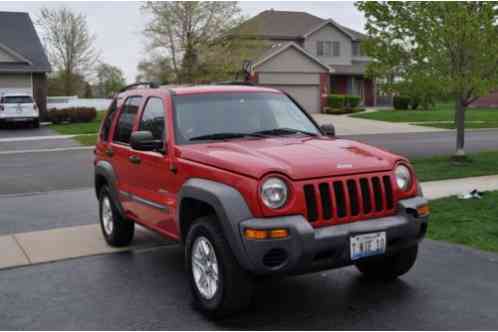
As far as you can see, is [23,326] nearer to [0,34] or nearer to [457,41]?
[457,41]

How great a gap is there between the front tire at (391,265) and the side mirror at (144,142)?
2.14 m

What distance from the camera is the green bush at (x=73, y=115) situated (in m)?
32.1

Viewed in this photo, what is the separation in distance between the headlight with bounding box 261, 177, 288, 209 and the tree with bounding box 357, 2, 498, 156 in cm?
990

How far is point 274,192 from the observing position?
175 inches

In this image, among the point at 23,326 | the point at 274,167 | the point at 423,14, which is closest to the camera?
the point at 274,167

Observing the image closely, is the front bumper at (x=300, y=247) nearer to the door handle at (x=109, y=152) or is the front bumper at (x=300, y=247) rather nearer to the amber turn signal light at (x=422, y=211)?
the amber turn signal light at (x=422, y=211)

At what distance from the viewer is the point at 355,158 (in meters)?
4.86

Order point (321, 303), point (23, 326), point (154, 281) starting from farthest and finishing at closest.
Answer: point (154, 281), point (321, 303), point (23, 326)

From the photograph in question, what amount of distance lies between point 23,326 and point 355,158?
2.93m

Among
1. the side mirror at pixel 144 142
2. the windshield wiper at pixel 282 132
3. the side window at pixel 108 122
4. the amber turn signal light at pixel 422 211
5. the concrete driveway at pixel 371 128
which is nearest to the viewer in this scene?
the amber turn signal light at pixel 422 211

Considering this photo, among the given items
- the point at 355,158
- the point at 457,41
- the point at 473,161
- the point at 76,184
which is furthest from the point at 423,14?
the point at 355,158

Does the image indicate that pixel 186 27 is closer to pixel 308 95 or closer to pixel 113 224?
pixel 308 95

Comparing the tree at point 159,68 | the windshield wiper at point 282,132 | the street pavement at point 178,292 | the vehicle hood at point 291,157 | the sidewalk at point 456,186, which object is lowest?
the street pavement at point 178,292

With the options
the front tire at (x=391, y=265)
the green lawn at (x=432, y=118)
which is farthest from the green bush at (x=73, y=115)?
the front tire at (x=391, y=265)
